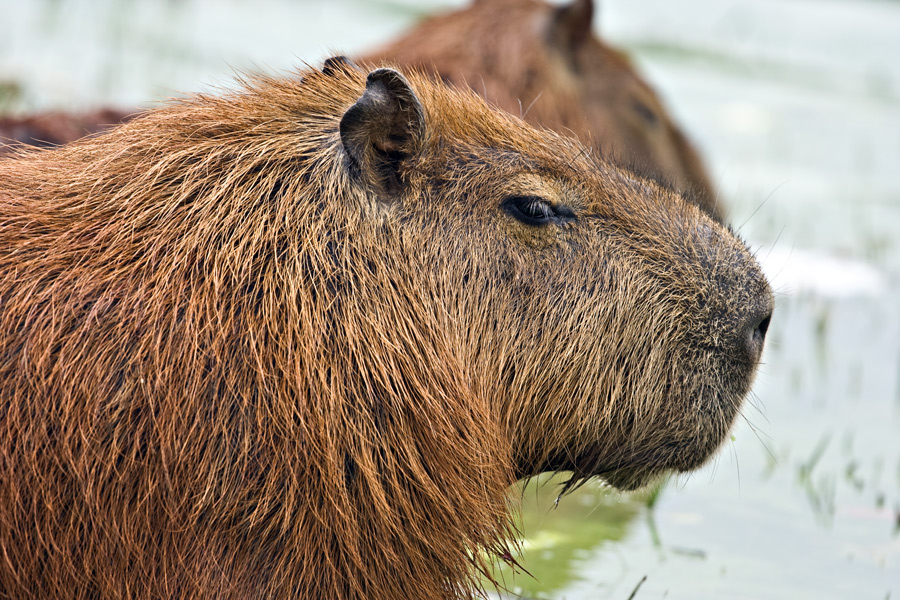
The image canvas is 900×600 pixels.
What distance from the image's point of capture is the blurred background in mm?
4074

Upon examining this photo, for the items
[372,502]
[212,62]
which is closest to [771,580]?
[372,502]

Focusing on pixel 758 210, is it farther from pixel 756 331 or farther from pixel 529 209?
pixel 529 209

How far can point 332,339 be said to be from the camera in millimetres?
2637

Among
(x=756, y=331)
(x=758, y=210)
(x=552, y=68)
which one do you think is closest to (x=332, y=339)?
(x=756, y=331)

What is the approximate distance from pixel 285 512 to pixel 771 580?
204 cm

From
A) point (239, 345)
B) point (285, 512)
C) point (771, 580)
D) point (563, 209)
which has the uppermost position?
point (563, 209)

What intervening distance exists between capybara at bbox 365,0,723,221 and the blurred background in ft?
2.50

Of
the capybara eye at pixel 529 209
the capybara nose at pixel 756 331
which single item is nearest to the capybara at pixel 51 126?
the capybara eye at pixel 529 209

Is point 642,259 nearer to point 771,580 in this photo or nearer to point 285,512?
point 285,512

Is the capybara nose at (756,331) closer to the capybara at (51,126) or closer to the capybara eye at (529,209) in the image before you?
the capybara eye at (529,209)

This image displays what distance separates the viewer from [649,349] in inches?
116

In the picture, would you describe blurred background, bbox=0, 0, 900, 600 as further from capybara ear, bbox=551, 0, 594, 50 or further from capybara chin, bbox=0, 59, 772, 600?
capybara ear, bbox=551, 0, 594, 50

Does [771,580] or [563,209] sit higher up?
[563,209]

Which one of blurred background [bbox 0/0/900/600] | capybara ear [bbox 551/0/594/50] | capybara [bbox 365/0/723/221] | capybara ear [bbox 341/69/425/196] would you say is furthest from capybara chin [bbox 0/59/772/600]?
capybara ear [bbox 551/0/594/50]
